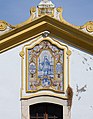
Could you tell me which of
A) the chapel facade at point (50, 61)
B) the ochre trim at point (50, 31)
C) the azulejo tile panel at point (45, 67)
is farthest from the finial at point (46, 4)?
the azulejo tile panel at point (45, 67)

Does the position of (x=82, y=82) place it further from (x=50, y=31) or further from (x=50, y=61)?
(x=50, y=31)

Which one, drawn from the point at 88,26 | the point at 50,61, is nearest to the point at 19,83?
the point at 50,61

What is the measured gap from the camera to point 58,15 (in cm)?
1145

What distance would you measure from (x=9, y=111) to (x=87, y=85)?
2.77m

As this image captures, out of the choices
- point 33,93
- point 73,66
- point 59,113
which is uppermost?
point 73,66

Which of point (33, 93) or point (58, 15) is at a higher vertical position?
point (58, 15)

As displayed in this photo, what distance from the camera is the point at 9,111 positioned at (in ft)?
36.0

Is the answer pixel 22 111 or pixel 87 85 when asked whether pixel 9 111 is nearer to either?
pixel 22 111

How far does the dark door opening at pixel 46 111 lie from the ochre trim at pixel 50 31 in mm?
2217

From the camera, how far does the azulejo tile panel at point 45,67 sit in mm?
11195

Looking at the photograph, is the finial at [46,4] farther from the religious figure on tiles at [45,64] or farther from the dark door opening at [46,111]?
the dark door opening at [46,111]

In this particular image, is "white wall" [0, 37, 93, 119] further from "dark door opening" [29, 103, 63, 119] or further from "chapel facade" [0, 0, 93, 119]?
"dark door opening" [29, 103, 63, 119]

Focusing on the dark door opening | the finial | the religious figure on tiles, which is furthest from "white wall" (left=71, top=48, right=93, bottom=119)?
the finial

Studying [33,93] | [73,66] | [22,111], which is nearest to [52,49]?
[73,66]
